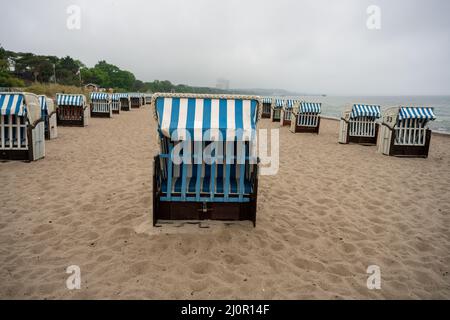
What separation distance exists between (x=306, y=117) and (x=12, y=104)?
12765 mm

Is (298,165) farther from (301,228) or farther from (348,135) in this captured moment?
(348,135)

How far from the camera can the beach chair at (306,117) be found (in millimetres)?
14828

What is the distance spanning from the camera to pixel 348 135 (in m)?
12.2

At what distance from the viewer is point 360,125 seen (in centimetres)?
1224

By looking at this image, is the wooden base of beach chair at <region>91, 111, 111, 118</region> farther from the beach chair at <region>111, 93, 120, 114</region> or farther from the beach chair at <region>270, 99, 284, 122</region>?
the beach chair at <region>270, 99, 284, 122</region>

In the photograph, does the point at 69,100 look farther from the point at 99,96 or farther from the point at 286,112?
the point at 286,112

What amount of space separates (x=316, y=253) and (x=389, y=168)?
234 inches

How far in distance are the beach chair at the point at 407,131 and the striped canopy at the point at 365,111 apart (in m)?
2.03

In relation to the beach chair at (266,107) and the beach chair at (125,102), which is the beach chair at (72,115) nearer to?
the beach chair at (125,102)

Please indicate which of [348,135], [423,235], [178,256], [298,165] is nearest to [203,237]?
[178,256]

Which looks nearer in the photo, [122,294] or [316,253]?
[122,294]
